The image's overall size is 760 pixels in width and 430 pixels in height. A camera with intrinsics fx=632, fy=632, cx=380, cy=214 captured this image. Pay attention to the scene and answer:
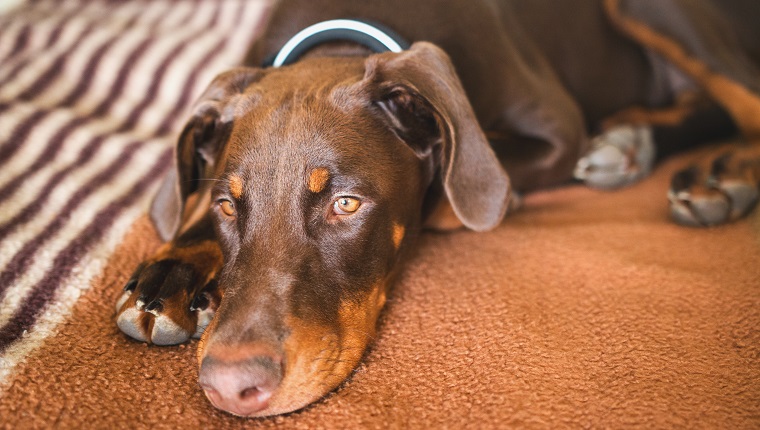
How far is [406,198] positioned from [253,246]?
1.78 ft

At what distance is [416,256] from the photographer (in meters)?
2.39

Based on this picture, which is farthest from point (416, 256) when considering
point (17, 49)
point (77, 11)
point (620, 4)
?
point (77, 11)

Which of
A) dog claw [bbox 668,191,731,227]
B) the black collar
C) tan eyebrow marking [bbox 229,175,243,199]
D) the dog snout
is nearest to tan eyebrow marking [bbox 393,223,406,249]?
tan eyebrow marking [bbox 229,175,243,199]

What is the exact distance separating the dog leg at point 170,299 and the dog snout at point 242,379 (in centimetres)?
34

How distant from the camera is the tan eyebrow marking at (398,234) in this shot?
79.3 inches

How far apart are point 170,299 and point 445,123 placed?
977mm

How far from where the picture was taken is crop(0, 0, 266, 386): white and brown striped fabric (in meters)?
2.12

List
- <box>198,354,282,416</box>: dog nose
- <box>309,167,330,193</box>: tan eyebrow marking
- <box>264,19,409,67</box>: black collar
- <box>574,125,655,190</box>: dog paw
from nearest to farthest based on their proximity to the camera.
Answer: <box>198,354,282,416</box>: dog nose < <box>309,167,330,193</box>: tan eyebrow marking < <box>264,19,409,67</box>: black collar < <box>574,125,655,190</box>: dog paw

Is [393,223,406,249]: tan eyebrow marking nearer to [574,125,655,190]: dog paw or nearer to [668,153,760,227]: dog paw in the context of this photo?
[668,153,760,227]: dog paw

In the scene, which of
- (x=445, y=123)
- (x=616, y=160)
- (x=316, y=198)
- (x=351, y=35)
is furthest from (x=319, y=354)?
(x=616, y=160)

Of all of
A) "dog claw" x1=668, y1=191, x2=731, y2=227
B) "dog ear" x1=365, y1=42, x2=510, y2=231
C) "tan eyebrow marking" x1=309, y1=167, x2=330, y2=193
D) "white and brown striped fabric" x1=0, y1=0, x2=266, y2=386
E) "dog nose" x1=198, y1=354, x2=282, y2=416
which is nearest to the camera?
"dog nose" x1=198, y1=354, x2=282, y2=416

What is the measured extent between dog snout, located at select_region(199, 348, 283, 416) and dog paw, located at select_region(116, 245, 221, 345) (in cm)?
34

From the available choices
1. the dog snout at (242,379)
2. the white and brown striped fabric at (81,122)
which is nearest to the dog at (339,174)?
the dog snout at (242,379)

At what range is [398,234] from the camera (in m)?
2.04
